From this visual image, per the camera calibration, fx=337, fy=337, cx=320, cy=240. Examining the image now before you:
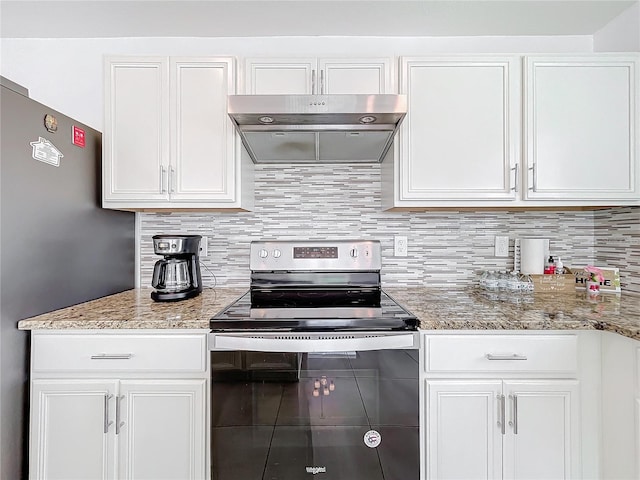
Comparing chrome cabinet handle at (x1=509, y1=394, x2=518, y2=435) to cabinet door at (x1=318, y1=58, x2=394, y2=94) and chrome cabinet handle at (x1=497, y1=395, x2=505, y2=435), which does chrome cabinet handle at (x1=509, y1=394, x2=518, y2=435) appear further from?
cabinet door at (x1=318, y1=58, x2=394, y2=94)

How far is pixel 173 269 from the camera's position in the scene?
5.31 ft

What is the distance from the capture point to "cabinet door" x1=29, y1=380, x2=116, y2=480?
4.10 ft

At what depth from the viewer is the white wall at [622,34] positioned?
5.63 ft

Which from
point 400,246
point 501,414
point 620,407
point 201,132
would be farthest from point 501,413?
point 201,132

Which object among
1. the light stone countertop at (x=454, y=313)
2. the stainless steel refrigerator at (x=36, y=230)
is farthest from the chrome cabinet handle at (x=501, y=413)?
the stainless steel refrigerator at (x=36, y=230)

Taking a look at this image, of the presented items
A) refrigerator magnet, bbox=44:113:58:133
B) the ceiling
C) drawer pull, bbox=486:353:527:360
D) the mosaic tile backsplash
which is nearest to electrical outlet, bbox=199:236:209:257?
the mosaic tile backsplash

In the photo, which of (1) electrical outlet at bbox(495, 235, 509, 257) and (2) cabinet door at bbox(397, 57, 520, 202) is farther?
(1) electrical outlet at bbox(495, 235, 509, 257)

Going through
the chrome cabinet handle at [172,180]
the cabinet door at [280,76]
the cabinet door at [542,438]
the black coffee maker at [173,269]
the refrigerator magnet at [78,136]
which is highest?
the cabinet door at [280,76]

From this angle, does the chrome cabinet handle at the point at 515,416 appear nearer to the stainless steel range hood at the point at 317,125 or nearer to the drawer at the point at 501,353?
the drawer at the point at 501,353

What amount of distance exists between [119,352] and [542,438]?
161 centimetres

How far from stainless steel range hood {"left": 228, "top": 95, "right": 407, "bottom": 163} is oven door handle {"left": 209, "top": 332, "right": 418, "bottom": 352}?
0.91m

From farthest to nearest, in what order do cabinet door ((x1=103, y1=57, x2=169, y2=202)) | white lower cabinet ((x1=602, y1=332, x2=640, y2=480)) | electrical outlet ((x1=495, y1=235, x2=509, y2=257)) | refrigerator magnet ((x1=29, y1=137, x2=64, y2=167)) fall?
electrical outlet ((x1=495, y1=235, x2=509, y2=257))
cabinet door ((x1=103, y1=57, x2=169, y2=202))
refrigerator magnet ((x1=29, y1=137, x2=64, y2=167))
white lower cabinet ((x1=602, y1=332, x2=640, y2=480))

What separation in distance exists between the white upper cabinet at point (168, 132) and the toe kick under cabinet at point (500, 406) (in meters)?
1.24

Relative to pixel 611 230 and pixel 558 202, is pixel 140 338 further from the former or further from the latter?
pixel 611 230
